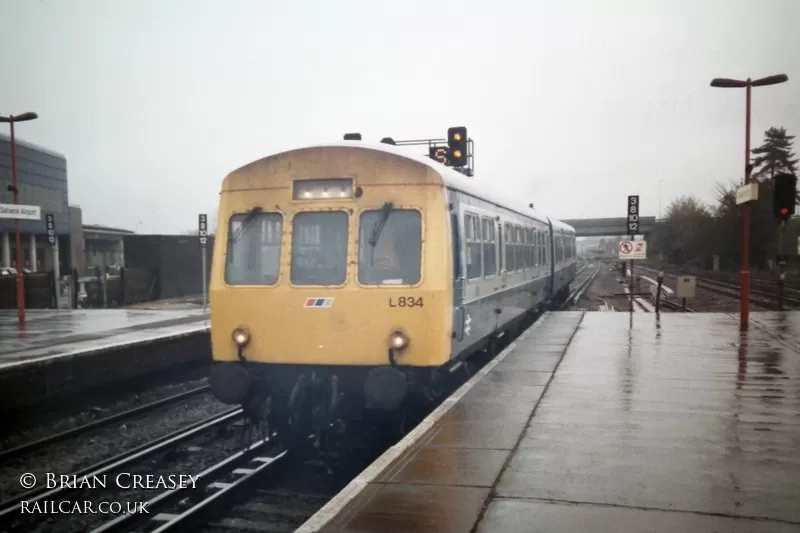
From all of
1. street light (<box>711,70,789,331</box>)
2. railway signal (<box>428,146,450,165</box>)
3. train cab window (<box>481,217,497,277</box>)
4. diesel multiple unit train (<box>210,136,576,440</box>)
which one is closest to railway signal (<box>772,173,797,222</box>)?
street light (<box>711,70,789,331</box>)

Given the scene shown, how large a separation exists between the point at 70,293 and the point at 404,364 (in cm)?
2402

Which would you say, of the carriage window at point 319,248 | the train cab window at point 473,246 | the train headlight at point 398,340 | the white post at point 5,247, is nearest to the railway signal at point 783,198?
the train cab window at point 473,246

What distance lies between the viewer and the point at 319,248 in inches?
311

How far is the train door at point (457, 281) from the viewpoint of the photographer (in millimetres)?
7949

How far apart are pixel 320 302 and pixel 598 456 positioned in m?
3.29

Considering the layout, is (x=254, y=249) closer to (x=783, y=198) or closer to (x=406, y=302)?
(x=406, y=302)

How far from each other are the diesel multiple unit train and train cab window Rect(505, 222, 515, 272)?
380 centimetres

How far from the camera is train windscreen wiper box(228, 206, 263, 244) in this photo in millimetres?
8086

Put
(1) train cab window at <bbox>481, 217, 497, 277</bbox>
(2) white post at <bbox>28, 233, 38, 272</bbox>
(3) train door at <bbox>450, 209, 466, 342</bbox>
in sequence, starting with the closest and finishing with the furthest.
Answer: (3) train door at <bbox>450, 209, 466, 342</bbox>, (1) train cab window at <bbox>481, 217, 497, 277</bbox>, (2) white post at <bbox>28, 233, 38, 272</bbox>

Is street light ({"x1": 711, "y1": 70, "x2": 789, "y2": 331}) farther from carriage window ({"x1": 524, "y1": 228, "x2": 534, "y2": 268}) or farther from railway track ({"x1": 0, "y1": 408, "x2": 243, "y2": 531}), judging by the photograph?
railway track ({"x1": 0, "y1": 408, "x2": 243, "y2": 531})

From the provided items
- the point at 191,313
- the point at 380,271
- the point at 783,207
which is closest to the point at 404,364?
the point at 380,271

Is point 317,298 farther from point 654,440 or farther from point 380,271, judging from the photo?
point 654,440

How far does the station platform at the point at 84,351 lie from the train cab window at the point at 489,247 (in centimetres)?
744

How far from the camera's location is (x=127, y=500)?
740cm
